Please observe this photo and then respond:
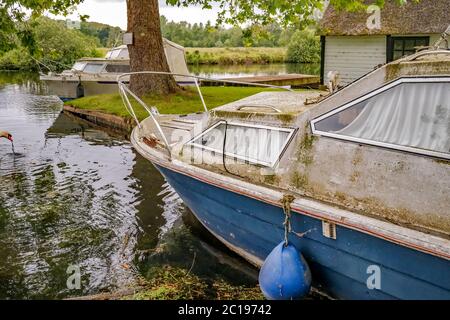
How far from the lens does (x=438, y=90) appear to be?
424 cm

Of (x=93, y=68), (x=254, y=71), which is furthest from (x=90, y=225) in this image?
(x=254, y=71)

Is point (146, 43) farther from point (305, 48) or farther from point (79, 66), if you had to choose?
point (305, 48)

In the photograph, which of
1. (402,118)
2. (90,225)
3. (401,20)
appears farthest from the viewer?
(401,20)

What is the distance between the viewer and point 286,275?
4.81m

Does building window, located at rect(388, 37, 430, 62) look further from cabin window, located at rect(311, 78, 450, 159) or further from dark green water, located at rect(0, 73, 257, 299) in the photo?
cabin window, located at rect(311, 78, 450, 159)

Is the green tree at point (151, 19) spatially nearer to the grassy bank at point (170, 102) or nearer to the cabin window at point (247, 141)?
the grassy bank at point (170, 102)

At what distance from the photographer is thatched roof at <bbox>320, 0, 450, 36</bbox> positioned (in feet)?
60.0

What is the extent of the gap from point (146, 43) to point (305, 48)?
42.8m

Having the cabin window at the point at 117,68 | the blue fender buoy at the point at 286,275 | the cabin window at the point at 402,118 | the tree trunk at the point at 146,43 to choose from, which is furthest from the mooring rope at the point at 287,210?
the cabin window at the point at 117,68

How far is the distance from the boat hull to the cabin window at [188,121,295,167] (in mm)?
525

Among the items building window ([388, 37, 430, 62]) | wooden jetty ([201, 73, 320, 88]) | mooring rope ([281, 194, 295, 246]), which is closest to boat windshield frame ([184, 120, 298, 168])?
mooring rope ([281, 194, 295, 246])
